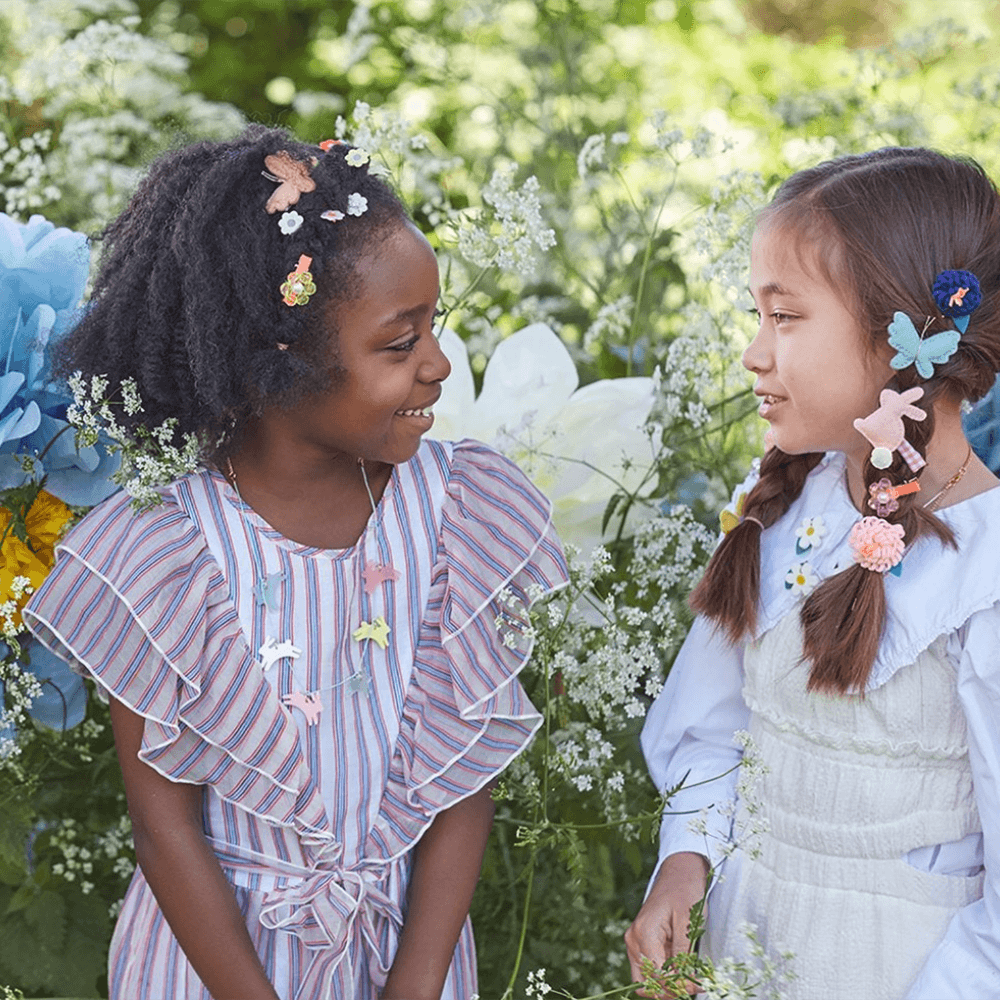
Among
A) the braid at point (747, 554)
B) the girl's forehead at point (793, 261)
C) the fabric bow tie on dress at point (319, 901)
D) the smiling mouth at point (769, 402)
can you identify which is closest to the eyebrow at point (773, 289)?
the girl's forehead at point (793, 261)

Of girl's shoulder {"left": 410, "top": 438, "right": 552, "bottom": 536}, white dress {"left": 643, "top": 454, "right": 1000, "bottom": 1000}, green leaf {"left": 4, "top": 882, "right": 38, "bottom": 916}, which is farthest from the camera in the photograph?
green leaf {"left": 4, "top": 882, "right": 38, "bottom": 916}

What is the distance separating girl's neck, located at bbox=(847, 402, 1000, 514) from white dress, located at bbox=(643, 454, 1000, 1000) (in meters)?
0.04

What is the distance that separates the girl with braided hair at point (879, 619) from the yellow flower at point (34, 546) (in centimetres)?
79

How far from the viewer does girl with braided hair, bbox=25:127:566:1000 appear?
1.47 m

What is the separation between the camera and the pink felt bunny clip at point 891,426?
1.39m

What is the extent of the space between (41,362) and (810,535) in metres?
0.89

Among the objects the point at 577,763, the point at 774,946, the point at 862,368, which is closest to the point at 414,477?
the point at 577,763

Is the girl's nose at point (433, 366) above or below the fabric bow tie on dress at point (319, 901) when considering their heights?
above

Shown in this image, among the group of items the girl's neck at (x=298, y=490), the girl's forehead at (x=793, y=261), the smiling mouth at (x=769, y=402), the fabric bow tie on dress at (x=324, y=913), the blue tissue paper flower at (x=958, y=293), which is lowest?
the fabric bow tie on dress at (x=324, y=913)

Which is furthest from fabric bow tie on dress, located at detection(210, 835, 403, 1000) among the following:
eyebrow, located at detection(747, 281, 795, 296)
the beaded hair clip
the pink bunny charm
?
eyebrow, located at detection(747, 281, 795, 296)

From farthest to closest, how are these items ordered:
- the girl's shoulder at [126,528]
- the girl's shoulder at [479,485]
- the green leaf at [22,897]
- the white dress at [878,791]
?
the green leaf at [22,897], the girl's shoulder at [479,485], the girl's shoulder at [126,528], the white dress at [878,791]

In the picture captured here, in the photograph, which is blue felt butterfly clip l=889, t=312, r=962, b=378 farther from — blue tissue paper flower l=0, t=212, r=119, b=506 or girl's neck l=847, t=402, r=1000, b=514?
blue tissue paper flower l=0, t=212, r=119, b=506

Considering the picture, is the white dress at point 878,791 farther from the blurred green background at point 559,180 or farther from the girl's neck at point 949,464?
the blurred green background at point 559,180

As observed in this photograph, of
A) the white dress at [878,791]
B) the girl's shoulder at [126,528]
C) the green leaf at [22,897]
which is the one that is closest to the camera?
the white dress at [878,791]
